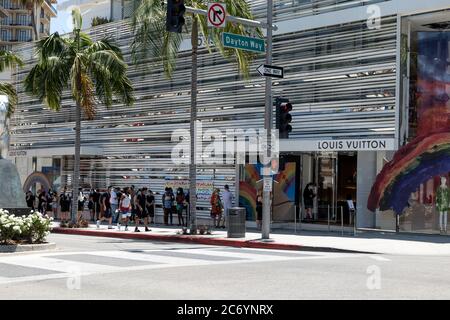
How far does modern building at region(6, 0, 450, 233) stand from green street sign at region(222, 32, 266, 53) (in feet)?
21.8

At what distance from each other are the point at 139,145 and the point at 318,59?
39.4ft

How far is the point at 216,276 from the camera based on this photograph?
40.7 feet

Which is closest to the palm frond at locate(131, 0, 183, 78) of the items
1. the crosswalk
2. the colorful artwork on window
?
the crosswalk

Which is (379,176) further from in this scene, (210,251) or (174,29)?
(174,29)

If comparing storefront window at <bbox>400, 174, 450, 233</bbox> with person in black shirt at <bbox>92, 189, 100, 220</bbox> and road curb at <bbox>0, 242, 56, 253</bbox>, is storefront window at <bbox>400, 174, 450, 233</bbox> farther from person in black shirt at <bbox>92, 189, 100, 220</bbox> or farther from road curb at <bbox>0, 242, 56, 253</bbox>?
person in black shirt at <bbox>92, 189, 100, 220</bbox>

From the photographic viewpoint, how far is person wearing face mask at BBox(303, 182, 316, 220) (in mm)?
28547

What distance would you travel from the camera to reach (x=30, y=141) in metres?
44.1

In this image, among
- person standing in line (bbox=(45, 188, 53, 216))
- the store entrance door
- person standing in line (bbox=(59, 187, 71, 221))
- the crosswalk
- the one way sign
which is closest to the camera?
the crosswalk

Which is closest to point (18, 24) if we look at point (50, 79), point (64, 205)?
point (64, 205)

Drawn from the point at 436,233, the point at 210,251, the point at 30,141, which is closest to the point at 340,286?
the point at 210,251

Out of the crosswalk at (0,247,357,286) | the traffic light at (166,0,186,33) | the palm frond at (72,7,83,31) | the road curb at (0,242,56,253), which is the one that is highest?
the palm frond at (72,7,83,31)

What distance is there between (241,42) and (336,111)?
769 cm

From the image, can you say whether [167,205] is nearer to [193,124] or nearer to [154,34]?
[193,124]
